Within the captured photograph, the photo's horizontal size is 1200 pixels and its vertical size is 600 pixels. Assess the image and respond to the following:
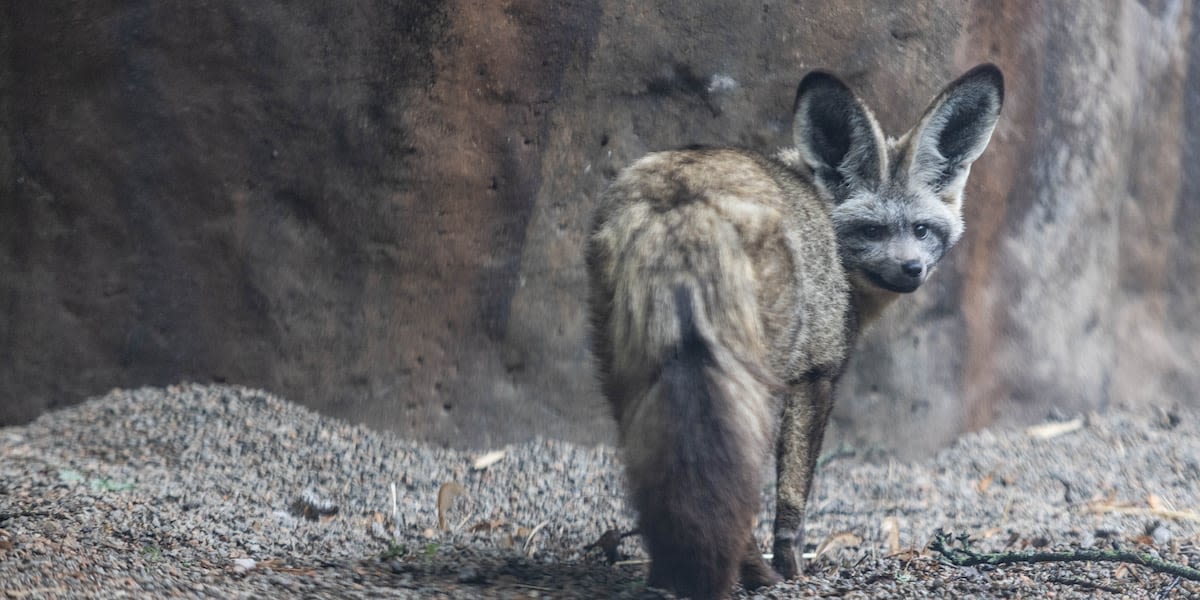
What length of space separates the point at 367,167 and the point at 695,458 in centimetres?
281

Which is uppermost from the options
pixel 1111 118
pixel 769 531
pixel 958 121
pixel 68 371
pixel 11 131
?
pixel 1111 118

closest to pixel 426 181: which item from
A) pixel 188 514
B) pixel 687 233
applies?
pixel 188 514

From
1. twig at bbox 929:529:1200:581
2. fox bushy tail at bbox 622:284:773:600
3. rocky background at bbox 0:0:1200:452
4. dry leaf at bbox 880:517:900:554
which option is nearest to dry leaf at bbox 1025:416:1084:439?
dry leaf at bbox 880:517:900:554

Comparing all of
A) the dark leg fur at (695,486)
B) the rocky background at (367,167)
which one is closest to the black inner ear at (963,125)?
the rocky background at (367,167)

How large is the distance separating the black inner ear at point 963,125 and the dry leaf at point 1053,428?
263 cm

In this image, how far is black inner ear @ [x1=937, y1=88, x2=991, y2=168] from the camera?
4.40m

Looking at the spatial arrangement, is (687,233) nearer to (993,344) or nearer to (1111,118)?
(993,344)

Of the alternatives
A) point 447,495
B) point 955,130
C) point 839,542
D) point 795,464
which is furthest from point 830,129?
point 447,495

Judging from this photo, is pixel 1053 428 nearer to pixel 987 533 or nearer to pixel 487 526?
pixel 987 533

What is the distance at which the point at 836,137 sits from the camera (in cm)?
435

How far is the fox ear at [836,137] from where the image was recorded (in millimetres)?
4211

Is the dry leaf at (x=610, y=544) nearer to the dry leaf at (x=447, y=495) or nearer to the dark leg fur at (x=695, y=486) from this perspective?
the dry leaf at (x=447, y=495)

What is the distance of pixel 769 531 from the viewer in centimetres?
498

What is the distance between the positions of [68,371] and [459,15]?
2571 millimetres
